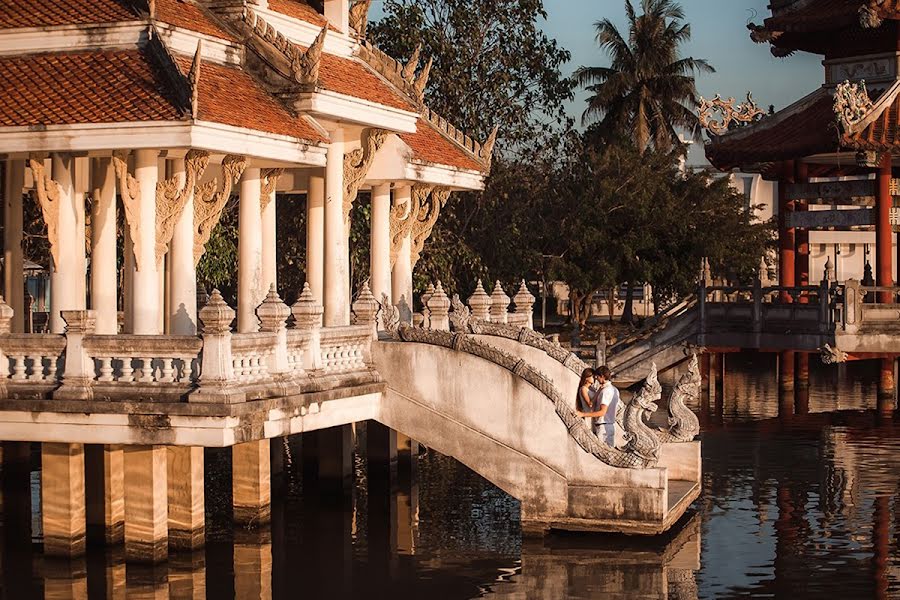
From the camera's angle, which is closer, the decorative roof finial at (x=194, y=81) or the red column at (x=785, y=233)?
the decorative roof finial at (x=194, y=81)

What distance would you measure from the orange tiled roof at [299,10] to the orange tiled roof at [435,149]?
109 inches

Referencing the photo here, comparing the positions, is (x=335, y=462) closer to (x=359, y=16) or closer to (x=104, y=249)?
(x=104, y=249)

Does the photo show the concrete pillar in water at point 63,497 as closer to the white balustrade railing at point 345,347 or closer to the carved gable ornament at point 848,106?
the white balustrade railing at point 345,347

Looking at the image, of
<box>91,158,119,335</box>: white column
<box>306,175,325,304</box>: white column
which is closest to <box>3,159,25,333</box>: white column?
<box>91,158,119,335</box>: white column

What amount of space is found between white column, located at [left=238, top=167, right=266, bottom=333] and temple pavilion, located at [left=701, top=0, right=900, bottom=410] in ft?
63.2

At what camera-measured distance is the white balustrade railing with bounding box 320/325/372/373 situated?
23875mm

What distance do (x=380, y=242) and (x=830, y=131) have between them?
55.0 feet

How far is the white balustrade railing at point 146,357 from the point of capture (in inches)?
813

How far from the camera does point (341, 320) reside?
92.2 ft

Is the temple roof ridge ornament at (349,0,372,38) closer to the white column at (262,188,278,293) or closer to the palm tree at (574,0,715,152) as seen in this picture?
the white column at (262,188,278,293)

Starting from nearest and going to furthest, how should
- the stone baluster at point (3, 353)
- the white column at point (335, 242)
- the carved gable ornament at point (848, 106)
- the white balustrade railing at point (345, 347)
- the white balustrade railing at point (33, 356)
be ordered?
the white balustrade railing at point (33, 356) < the stone baluster at point (3, 353) < the white balustrade railing at point (345, 347) < the white column at point (335, 242) < the carved gable ornament at point (848, 106)

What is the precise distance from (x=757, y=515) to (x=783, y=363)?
797 inches

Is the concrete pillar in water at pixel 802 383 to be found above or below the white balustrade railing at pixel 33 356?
below

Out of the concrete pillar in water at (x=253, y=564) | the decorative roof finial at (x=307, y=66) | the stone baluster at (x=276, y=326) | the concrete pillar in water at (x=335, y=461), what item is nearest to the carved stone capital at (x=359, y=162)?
the decorative roof finial at (x=307, y=66)
